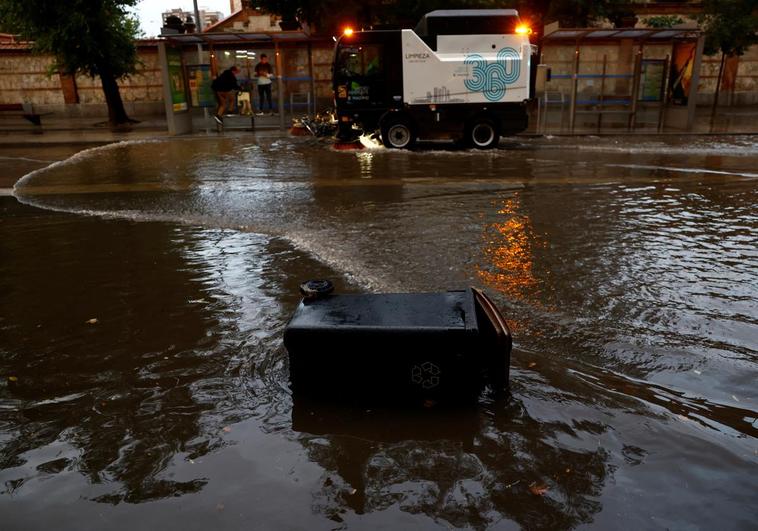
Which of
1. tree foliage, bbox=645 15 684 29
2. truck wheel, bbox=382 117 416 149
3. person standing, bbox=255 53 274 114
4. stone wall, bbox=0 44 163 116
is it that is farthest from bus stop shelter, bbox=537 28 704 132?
stone wall, bbox=0 44 163 116

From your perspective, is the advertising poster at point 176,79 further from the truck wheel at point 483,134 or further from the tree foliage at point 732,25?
→ the tree foliage at point 732,25

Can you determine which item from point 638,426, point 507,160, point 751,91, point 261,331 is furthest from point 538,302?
point 751,91

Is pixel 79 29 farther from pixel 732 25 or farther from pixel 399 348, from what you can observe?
pixel 732 25

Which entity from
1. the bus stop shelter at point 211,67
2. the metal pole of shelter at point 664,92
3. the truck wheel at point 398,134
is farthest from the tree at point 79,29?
the metal pole of shelter at point 664,92

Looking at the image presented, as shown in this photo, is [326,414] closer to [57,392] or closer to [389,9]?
[57,392]

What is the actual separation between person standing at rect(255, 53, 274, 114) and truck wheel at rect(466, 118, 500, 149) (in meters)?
8.20

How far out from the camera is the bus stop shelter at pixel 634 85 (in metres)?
18.3

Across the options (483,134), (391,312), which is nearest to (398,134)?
(483,134)

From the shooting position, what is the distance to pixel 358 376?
3.37 metres

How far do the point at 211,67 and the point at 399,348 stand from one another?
19.0 metres

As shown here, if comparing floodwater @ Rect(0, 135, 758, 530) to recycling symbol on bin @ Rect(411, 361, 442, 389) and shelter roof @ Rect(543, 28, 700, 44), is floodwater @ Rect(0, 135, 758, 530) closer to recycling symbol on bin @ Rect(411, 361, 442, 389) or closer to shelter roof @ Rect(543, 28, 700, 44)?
recycling symbol on bin @ Rect(411, 361, 442, 389)

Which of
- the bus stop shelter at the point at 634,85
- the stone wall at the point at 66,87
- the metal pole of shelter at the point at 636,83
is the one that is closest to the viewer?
the bus stop shelter at the point at 634,85

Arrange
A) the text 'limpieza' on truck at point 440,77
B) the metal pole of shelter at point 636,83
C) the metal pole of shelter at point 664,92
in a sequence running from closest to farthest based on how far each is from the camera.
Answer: the text 'limpieza' on truck at point 440,77, the metal pole of shelter at point 636,83, the metal pole of shelter at point 664,92

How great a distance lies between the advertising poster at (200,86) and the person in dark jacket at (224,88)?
726mm
